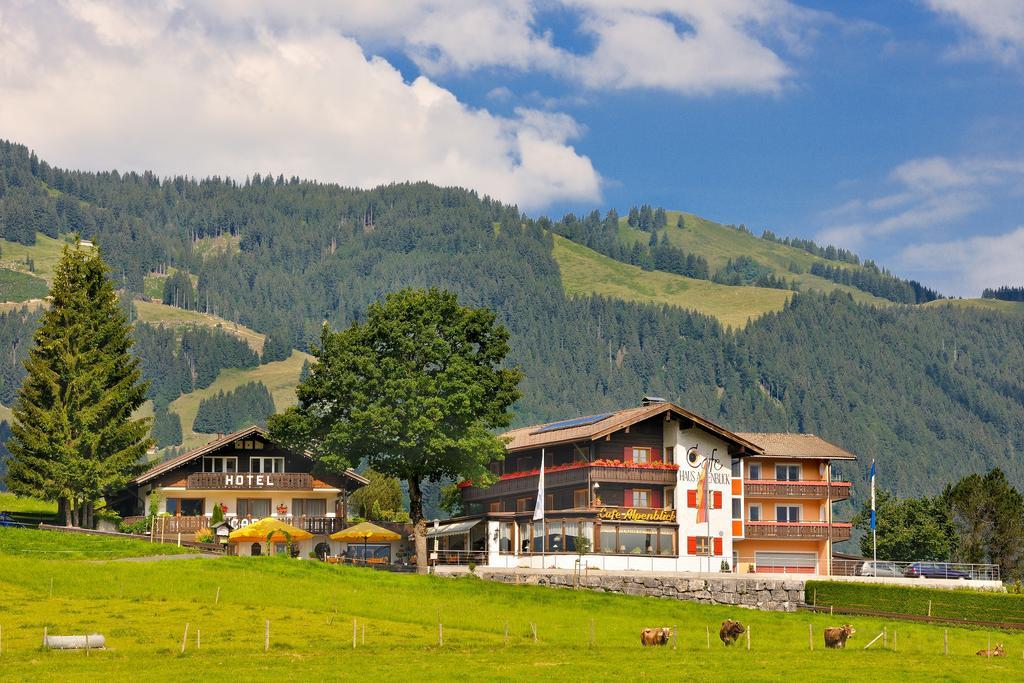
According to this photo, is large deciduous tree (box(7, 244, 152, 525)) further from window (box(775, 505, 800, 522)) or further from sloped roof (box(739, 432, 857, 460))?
window (box(775, 505, 800, 522))

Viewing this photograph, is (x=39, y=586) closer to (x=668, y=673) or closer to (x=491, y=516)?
(x=668, y=673)

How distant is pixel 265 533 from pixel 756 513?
38.6 metres

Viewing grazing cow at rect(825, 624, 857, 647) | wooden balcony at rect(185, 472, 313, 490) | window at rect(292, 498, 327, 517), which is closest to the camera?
grazing cow at rect(825, 624, 857, 647)

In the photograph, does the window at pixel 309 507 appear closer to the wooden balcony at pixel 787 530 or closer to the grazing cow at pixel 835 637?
the wooden balcony at pixel 787 530

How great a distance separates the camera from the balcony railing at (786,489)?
107 metres

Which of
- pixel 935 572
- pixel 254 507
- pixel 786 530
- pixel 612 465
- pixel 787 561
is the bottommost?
pixel 935 572

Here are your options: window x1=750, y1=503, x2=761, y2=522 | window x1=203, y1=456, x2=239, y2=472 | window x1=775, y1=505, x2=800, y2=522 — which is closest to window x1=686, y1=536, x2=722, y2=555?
window x1=750, y1=503, x2=761, y2=522

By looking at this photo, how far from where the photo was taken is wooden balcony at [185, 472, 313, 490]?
10888cm

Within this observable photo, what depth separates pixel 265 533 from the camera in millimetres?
92438

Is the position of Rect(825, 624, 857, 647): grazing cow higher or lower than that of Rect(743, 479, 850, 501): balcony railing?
lower

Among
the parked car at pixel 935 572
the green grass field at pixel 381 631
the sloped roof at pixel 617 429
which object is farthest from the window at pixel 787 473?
the green grass field at pixel 381 631

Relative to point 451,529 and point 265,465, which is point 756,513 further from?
point 265,465

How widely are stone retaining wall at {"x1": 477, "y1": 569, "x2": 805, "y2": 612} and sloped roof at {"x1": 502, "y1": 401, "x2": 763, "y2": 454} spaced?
770 inches

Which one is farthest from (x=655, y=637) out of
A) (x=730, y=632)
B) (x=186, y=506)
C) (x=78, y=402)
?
(x=186, y=506)
